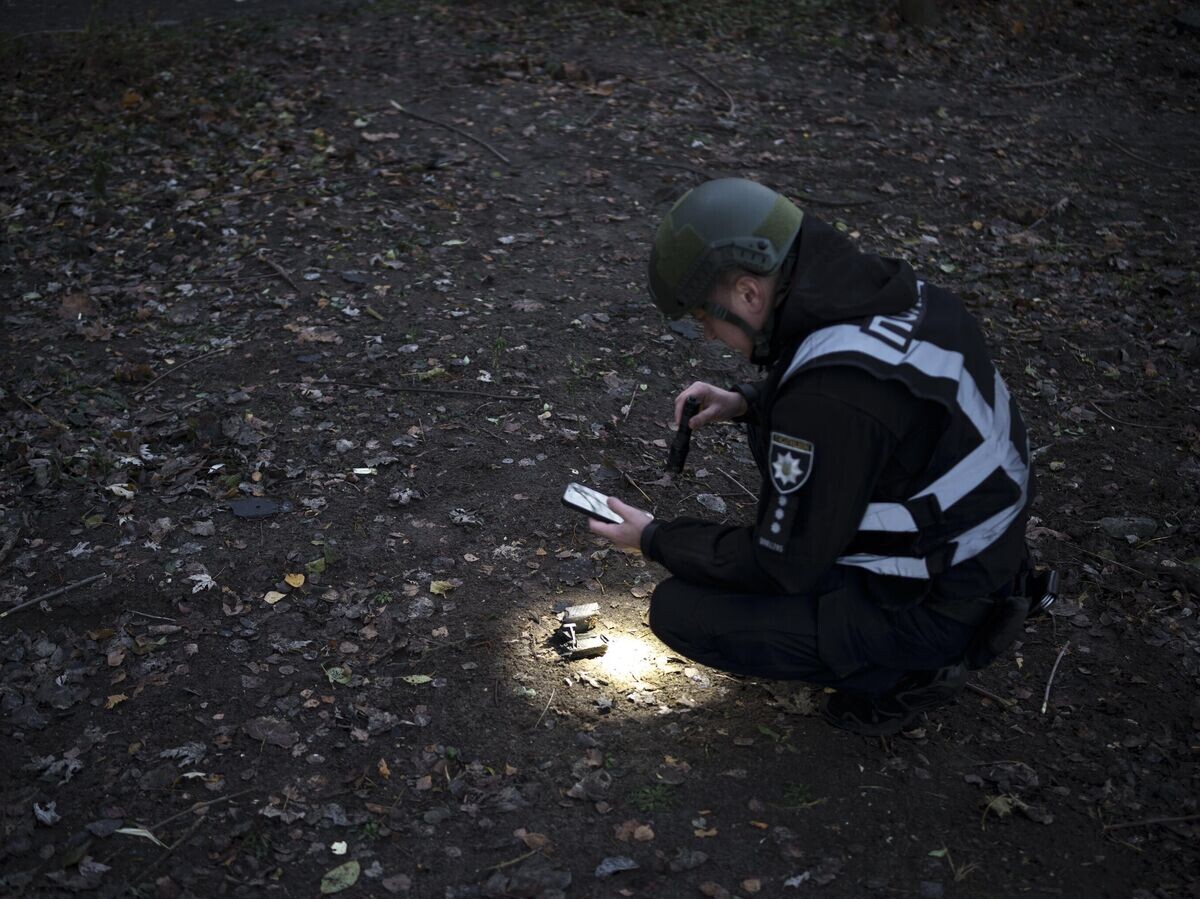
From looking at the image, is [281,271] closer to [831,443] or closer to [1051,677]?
[831,443]

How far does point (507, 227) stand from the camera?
6.73m

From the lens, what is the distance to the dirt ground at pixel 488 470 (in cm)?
313

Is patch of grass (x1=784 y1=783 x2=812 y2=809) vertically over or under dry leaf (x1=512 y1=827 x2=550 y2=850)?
over

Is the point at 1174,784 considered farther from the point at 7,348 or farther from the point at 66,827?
the point at 7,348

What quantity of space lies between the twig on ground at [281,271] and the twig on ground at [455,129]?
2008mm

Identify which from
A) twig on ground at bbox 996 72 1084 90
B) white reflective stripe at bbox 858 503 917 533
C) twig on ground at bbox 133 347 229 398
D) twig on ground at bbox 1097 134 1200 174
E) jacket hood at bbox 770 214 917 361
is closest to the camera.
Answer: jacket hood at bbox 770 214 917 361

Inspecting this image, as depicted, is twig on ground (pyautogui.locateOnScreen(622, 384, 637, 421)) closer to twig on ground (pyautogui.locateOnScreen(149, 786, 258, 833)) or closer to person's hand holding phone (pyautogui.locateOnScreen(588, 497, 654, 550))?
person's hand holding phone (pyautogui.locateOnScreen(588, 497, 654, 550))

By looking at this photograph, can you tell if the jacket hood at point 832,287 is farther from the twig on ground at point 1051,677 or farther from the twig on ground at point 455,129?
the twig on ground at point 455,129

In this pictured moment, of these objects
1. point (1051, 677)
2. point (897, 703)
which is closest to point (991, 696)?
point (1051, 677)

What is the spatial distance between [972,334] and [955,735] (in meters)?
1.48

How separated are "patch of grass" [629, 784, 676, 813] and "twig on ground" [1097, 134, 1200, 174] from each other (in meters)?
7.41

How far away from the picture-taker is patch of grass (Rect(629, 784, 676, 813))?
10.6ft

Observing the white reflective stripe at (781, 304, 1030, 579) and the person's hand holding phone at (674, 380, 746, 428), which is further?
the person's hand holding phone at (674, 380, 746, 428)

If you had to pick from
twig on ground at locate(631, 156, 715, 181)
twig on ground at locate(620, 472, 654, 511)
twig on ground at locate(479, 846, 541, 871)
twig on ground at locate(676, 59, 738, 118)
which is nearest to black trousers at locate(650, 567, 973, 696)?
twig on ground at locate(479, 846, 541, 871)
